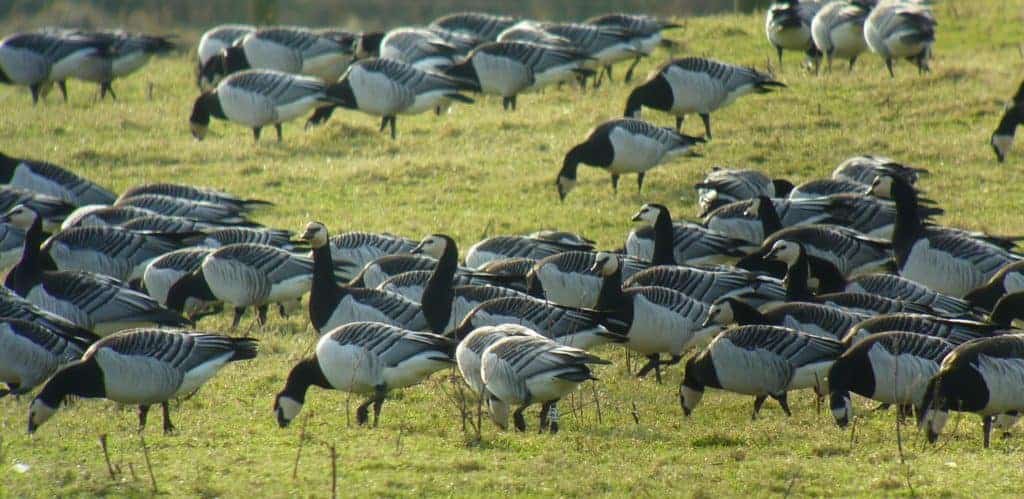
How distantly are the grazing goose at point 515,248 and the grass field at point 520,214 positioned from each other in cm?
147

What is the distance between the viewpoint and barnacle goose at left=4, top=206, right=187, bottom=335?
12016 mm

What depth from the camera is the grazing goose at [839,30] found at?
21683mm

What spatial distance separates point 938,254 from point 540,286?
12.0ft

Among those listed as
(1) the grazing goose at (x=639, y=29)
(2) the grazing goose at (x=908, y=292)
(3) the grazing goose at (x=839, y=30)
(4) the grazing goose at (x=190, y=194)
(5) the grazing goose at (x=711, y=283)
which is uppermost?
(3) the grazing goose at (x=839, y=30)

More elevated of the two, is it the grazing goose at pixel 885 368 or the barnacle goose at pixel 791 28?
the barnacle goose at pixel 791 28

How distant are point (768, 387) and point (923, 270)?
11.6 feet

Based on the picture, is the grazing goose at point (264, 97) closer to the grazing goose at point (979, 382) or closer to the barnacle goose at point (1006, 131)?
the barnacle goose at point (1006, 131)

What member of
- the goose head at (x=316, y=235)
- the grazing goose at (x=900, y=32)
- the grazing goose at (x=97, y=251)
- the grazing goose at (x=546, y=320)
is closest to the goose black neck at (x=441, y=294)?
the grazing goose at (x=546, y=320)

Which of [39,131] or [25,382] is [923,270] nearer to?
[25,382]

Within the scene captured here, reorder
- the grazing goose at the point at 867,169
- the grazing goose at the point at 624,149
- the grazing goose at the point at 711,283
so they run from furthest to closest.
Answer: the grazing goose at the point at 624,149
the grazing goose at the point at 867,169
the grazing goose at the point at 711,283

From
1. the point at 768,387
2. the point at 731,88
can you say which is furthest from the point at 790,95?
the point at 768,387

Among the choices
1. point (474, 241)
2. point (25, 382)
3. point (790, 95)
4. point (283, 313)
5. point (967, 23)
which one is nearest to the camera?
point (25, 382)

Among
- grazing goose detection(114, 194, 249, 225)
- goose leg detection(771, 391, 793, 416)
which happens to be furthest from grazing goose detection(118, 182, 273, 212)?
goose leg detection(771, 391, 793, 416)

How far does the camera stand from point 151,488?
8039 mm
